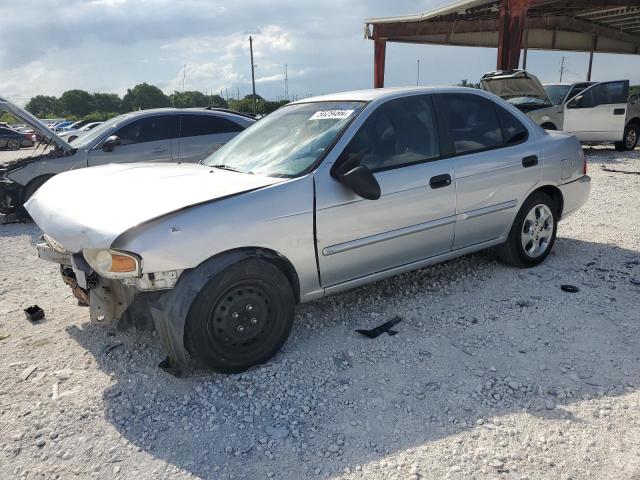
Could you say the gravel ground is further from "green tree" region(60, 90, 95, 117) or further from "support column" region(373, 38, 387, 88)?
"green tree" region(60, 90, 95, 117)

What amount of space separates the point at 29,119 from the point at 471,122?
19.4 ft

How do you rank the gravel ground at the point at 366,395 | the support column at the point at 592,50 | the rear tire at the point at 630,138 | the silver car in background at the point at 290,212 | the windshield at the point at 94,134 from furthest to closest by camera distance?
the support column at the point at 592,50 < the rear tire at the point at 630,138 < the windshield at the point at 94,134 < the silver car in background at the point at 290,212 < the gravel ground at the point at 366,395

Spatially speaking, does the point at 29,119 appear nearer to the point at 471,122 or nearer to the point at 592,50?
the point at 471,122

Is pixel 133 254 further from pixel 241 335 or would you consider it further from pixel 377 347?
pixel 377 347

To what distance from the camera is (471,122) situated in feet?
13.8

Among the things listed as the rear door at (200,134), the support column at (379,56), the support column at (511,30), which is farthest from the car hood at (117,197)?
the support column at (379,56)

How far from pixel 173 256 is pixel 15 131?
1007 inches

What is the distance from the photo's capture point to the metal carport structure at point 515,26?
17156mm

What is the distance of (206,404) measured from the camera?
285cm

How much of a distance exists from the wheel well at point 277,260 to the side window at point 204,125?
18.6ft

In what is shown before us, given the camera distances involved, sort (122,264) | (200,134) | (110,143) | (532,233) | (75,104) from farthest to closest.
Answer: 1. (75,104)
2. (200,134)
3. (110,143)
4. (532,233)
5. (122,264)

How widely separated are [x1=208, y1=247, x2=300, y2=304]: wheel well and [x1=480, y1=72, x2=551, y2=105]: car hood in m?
9.59

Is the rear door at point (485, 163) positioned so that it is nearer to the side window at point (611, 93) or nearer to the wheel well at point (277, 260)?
the wheel well at point (277, 260)

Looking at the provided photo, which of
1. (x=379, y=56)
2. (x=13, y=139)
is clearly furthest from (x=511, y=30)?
(x=13, y=139)
